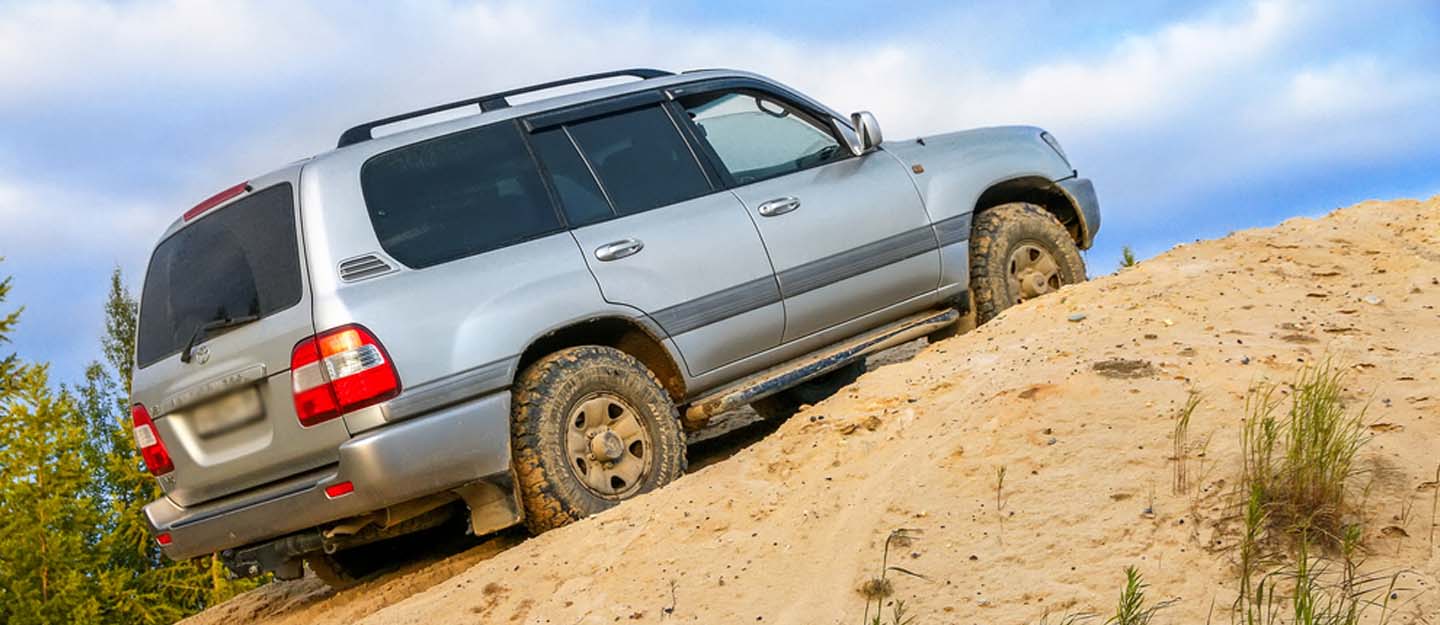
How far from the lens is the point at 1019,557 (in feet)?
16.6

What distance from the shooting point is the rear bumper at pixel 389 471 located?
5910mm

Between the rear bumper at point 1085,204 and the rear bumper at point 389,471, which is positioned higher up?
the rear bumper at point 1085,204

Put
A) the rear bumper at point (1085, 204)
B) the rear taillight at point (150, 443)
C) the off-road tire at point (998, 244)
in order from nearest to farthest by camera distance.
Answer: the rear taillight at point (150, 443) → the off-road tire at point (998, 244) → the rear bumper at point (1085, 204)

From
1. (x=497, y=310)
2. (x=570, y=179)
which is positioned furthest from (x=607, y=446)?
(x=570, y=179)

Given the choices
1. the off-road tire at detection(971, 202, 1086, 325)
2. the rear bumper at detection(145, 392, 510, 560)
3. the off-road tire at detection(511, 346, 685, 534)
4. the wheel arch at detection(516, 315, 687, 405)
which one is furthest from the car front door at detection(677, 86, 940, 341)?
the rear bumper at detection(145, 392, 510, 560)

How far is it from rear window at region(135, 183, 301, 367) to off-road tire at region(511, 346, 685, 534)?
3.53ft

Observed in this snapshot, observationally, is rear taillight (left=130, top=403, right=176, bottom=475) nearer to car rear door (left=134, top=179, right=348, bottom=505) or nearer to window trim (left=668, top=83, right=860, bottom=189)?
car rear door (left=134, top=179, right=348, bottom=505)

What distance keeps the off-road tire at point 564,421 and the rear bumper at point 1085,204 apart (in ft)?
11.5

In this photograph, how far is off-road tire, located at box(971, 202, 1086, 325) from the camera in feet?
27.0

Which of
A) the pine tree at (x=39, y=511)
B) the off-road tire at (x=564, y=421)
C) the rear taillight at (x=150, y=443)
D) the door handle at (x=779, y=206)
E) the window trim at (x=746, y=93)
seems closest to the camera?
the off-road tire at (x=564, y=421)

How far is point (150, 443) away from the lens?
21.9 feet

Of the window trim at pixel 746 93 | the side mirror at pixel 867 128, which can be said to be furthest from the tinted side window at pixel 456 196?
the side mirror at pixel 867 128

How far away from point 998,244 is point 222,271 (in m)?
4.15

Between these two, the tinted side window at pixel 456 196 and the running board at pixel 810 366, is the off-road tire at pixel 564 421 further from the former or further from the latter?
the tinted side window at pixel 456 196
